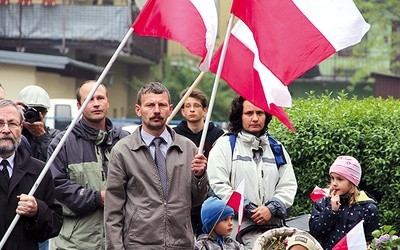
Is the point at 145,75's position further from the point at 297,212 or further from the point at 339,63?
the point at 297,212

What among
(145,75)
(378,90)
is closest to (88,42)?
(145,75)

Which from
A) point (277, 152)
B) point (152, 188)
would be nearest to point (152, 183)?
point (152, 188)

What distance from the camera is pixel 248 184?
9.12m

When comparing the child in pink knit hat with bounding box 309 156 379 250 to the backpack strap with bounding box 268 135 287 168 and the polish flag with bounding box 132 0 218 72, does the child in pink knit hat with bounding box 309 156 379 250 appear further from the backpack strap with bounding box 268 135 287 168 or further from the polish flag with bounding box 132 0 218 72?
the polish flag with bounding box 132 0 218 72

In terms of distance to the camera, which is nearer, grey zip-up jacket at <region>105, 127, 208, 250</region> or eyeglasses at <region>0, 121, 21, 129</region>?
eyeglasses at <region>0, 121, 21, 129</region>

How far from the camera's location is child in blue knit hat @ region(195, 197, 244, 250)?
333 inches

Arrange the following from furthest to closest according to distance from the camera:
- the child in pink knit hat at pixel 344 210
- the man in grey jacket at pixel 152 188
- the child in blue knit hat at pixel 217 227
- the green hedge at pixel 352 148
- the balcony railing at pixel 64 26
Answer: the balcony railing at pixel 64 26, the green hedge at pixel 352 148, the child in pink knit hat at pixel 344 210, the child in blue knit hat at pixel 217 227, the man in grey jacket at pixel 152 188

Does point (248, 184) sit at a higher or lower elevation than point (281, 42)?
lower

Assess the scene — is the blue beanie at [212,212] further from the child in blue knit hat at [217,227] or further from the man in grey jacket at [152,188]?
the man in grey jacket at [152,188]

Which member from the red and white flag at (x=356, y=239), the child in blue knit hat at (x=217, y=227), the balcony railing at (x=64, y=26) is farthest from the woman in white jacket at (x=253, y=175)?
the balcony railing at (x=64, y=26)

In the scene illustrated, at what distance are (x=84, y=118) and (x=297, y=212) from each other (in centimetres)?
321

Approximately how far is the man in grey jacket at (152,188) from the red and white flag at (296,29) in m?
0.94

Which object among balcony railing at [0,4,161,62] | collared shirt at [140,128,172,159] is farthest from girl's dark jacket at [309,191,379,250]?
balcony railing at [0,4,161,62]

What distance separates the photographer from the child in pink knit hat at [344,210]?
9055 millimetres
